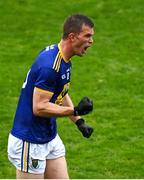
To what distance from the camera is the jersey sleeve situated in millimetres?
6137

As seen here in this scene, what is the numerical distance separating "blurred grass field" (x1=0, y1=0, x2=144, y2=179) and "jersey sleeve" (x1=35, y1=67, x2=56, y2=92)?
2.87 m

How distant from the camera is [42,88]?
614 centimetres

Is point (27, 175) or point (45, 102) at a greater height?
point (45, 102)

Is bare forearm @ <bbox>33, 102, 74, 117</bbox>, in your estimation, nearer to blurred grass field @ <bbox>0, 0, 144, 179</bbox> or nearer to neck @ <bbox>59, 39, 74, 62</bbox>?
neck @ <bbox>59, 39, 74, 62</bbox>

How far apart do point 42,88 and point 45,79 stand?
0.09 meters

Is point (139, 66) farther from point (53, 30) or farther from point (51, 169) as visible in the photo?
point (51, 169)

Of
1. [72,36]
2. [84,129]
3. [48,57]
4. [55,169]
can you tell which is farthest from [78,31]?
[55,169]

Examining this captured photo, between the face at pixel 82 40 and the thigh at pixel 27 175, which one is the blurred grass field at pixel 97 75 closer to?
the thigh at pixel 27 175

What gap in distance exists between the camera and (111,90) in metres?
12.4

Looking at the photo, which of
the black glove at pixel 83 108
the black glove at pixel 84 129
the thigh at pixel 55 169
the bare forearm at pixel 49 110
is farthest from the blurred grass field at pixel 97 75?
the bare forearm at pixel 49 110

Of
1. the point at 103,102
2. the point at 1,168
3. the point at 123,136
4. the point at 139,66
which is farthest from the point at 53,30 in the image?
the point at 1,168

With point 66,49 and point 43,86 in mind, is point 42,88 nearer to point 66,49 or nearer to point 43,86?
point 43,86

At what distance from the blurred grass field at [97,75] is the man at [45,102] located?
90.2 inches

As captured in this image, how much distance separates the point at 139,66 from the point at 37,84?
25.3 ft
